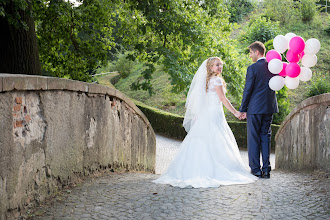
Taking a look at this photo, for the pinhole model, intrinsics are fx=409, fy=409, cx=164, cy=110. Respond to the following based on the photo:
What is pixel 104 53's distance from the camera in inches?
437

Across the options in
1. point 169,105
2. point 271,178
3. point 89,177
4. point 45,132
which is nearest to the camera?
point 45,132

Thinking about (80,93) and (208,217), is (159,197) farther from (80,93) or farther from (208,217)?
Answer: (80,93)

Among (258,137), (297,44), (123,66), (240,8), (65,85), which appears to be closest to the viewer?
(65,85)

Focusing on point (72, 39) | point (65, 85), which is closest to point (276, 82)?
point (65, 85)

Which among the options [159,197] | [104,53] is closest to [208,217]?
[159,197]

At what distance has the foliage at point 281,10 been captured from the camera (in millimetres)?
26062

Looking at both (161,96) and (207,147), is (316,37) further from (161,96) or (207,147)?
(207,147)

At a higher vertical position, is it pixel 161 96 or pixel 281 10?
pixel 281 10

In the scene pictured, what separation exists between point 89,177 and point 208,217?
221cm

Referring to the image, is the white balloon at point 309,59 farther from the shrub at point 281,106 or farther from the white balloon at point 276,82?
the shrub at point 281,106

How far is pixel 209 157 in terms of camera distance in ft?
19.6

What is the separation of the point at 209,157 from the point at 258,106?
1.04 meters

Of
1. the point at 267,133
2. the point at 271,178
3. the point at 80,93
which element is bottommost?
the point at 271,178

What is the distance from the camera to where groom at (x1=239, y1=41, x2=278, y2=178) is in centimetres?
600
